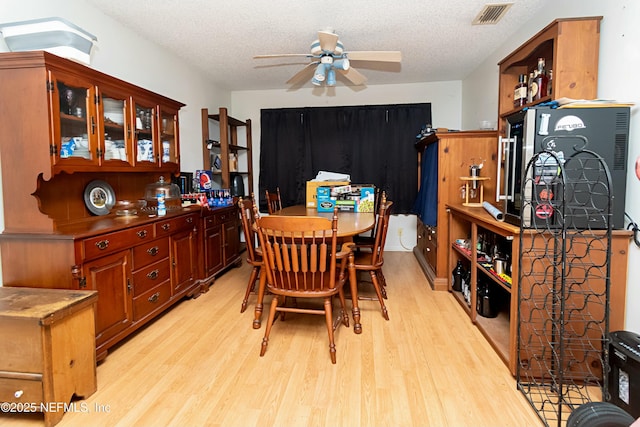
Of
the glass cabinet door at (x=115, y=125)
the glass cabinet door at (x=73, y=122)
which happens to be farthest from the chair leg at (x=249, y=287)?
the glass cabinet door at (x=73, y=122)

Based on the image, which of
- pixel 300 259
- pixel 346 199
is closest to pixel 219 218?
pixel 346 199

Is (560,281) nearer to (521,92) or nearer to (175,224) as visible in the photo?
(521,92)

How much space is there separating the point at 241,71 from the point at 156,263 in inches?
104

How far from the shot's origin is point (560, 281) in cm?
181

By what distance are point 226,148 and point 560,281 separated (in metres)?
3.66

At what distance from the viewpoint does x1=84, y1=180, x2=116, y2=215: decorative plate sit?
2.51 metres

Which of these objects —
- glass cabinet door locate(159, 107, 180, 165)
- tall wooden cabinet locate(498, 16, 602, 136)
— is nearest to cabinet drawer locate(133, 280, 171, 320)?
glass cabinet door locate(159, 107, 180, 165)

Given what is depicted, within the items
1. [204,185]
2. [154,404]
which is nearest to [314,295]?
[154,404]

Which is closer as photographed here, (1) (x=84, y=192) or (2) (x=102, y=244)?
(2) (x=102, y=244)

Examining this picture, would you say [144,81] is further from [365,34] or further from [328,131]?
[328,131]

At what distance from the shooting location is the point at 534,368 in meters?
1.87

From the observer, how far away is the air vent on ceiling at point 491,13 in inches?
103

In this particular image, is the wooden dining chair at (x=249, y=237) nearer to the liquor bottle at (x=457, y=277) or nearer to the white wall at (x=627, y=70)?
the liquor bottle at (x=457, y=277)

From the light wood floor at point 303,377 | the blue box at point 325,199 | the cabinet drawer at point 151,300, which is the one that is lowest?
the light wood floor at point 303,377
